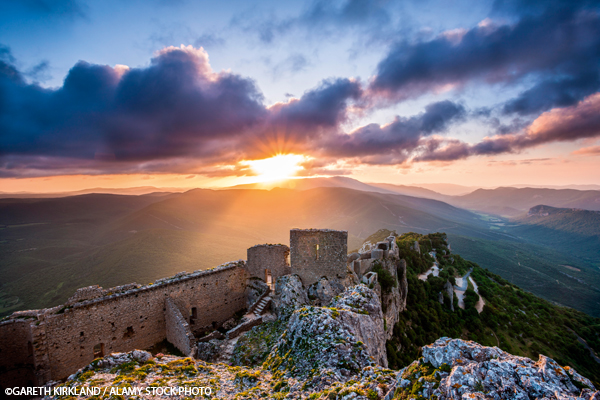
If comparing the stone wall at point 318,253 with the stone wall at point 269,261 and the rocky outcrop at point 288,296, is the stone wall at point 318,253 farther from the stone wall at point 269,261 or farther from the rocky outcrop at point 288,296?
the stone wall at point 269,261

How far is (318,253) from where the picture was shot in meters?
20.3

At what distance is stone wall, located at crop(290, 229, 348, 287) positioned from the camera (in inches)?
784

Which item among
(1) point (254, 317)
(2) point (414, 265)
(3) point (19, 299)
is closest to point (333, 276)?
(1) point (254, 317)

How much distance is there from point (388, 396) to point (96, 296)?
775 inches

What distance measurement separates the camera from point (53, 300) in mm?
59938

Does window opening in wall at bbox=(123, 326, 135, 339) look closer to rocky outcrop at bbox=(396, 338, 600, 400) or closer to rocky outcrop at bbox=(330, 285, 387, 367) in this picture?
rocky outcrop at bbox=(330, 285, 387, 367)

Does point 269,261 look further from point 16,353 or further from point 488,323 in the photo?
point 488,323

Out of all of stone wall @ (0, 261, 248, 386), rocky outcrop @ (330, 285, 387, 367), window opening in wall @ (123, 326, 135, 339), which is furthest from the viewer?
window opening in wall @ (123, 326, 135, 339)

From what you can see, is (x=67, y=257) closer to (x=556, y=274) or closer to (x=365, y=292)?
(x=365, y=292)

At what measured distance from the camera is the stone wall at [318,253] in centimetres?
1991

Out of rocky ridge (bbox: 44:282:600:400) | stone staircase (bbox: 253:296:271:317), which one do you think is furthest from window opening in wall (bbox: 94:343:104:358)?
stone staircase (bbox: 253:296:271:317)

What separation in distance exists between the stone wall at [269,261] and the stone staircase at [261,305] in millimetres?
1905

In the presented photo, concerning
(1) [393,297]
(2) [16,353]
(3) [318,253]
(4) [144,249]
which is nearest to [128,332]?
(2) [16,353]

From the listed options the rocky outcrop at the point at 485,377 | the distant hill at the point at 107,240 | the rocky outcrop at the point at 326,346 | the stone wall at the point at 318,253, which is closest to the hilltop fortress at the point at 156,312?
the stone wall at the point at 318,253
